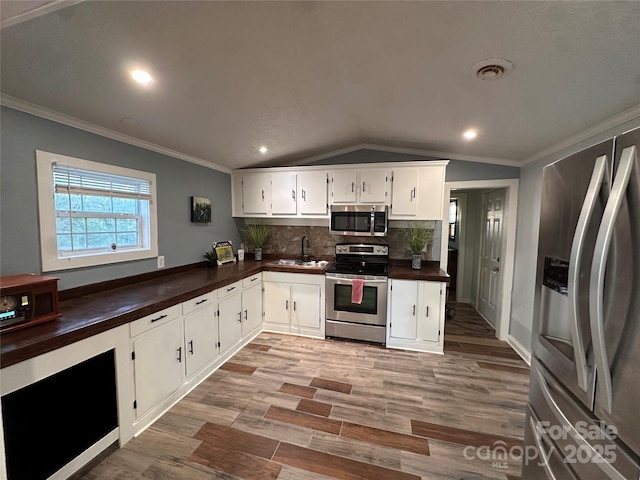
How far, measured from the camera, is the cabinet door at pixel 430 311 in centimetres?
304

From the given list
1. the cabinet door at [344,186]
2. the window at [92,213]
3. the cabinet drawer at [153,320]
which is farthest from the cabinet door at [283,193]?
the cabinet drawer at [153,320]

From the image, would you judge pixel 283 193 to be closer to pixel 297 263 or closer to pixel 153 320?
pixel 297 263

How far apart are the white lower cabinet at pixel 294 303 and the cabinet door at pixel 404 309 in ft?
2.95

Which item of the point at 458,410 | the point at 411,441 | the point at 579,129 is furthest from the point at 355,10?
the point at 458,410

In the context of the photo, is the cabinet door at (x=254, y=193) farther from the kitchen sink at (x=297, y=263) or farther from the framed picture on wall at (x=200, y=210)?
the kitchen sink at (x=297, y=263)

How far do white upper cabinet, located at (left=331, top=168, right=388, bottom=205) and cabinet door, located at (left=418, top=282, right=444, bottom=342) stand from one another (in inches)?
47.6

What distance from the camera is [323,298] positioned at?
3.41 metres

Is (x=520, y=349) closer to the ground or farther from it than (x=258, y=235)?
closer to the ground

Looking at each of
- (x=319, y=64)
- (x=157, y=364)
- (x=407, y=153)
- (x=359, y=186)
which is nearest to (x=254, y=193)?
(x=359, y=186)

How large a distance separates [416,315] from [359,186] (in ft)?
5.80

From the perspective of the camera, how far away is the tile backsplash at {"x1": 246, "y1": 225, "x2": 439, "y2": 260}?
3785mm

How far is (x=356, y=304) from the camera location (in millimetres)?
3322

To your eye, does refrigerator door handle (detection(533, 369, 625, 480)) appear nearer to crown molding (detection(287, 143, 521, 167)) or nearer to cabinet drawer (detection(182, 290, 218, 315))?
cabinet drawer (detection(182, 290, 218, 315))

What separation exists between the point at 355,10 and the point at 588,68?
1268 millimetres
